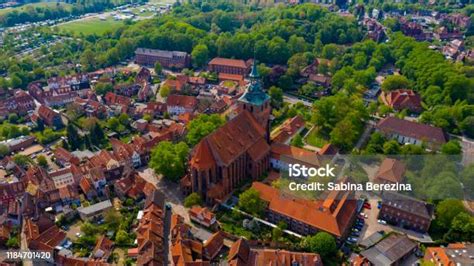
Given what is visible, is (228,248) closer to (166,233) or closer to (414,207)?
(166,233)

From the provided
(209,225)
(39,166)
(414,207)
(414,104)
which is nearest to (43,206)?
(39,166)

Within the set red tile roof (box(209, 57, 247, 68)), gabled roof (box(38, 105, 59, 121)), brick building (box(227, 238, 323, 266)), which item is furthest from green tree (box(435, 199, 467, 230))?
gabled roof (box(38, 105, 59, 121))

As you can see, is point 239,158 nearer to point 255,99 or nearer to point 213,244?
point 255,99

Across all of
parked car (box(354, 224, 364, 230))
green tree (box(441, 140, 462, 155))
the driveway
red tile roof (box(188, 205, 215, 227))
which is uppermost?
green tree (box(441, 140, 462, 155))

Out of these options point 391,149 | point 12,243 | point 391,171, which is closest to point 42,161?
point 12,243

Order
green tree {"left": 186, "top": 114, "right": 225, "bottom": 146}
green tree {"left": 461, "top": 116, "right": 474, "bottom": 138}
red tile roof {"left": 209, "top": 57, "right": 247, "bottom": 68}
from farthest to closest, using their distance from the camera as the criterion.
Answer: red tile roof {"left": 209, "top": 57, "right": 247, "bottom": 68} < green tree {"left": 461, "top": 116, "right": 474, "bottom": 138} < green tree {"left": 186, "top": 114, "right": 225, "bottom": 146}

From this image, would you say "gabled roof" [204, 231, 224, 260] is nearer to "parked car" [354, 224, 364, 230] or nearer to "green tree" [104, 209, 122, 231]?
"green tree" [104, 209, 122, 231]

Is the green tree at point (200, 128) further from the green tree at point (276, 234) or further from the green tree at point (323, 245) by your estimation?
the green tree at point (323, 245)
